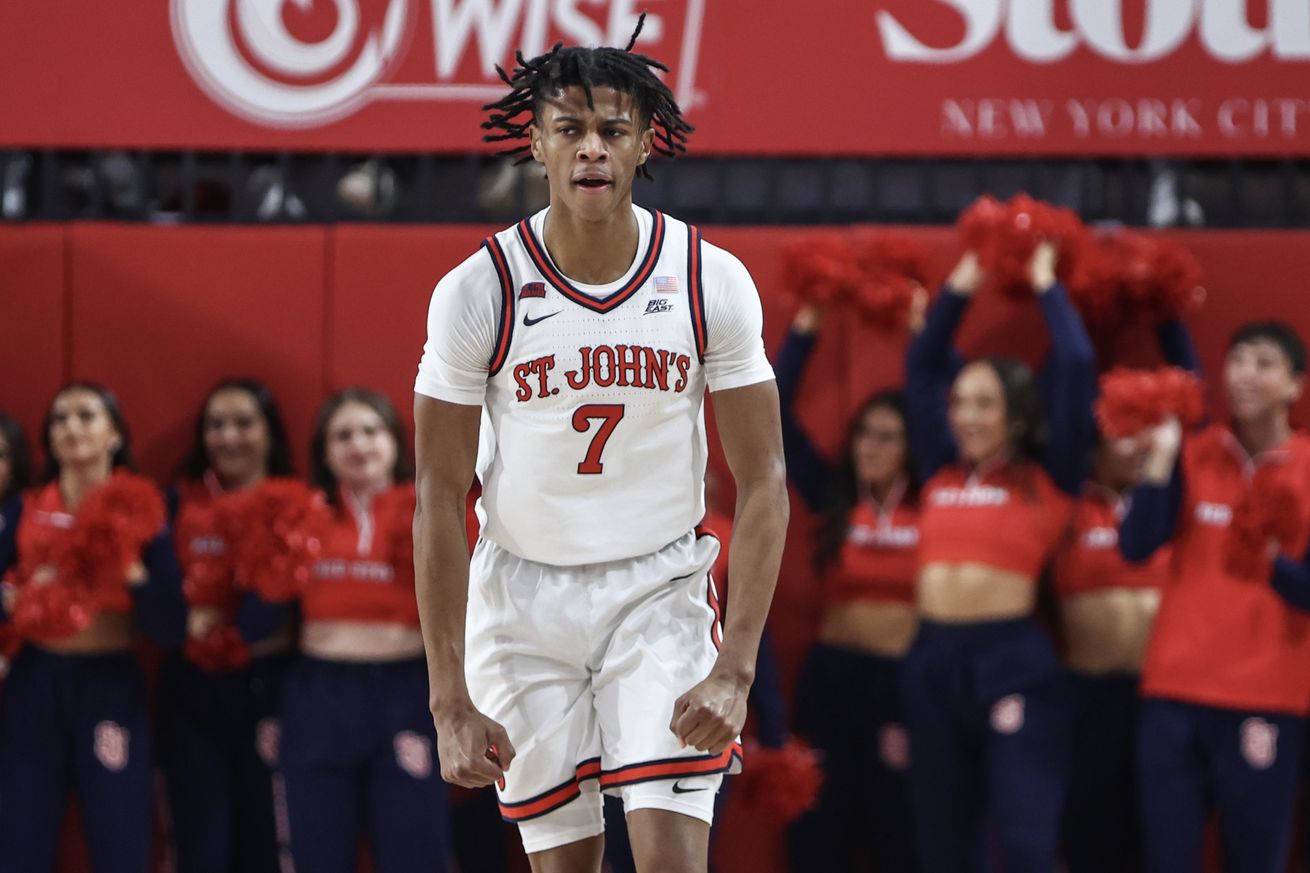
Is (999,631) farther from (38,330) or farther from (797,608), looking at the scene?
(38,330)

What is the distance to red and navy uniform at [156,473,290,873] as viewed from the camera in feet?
19.5

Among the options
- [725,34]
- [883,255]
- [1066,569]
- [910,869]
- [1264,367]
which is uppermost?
[725,34]

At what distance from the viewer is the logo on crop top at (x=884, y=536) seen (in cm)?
610

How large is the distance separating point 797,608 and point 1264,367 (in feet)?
6.01

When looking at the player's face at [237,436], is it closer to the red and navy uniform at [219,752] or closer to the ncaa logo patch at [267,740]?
the red and navy uniform at [219,752]

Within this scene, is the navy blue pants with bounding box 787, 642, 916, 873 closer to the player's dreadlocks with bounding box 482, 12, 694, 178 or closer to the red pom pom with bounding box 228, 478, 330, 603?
the red pom pom with bounding box 228, 478, 330, 603

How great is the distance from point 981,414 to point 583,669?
2745 mm

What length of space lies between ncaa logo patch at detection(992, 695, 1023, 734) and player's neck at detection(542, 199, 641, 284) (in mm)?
2719

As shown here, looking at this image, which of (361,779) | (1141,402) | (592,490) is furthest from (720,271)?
(361,779)

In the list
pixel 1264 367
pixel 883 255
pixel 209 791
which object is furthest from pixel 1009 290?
pixel 209 791

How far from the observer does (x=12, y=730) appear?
18.8 feet

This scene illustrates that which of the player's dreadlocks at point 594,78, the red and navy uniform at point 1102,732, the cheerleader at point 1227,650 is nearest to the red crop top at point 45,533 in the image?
the player's dreadlocks at point 594,78

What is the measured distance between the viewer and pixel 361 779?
5.67 meters

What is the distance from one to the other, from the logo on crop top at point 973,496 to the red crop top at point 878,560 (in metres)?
0.35
